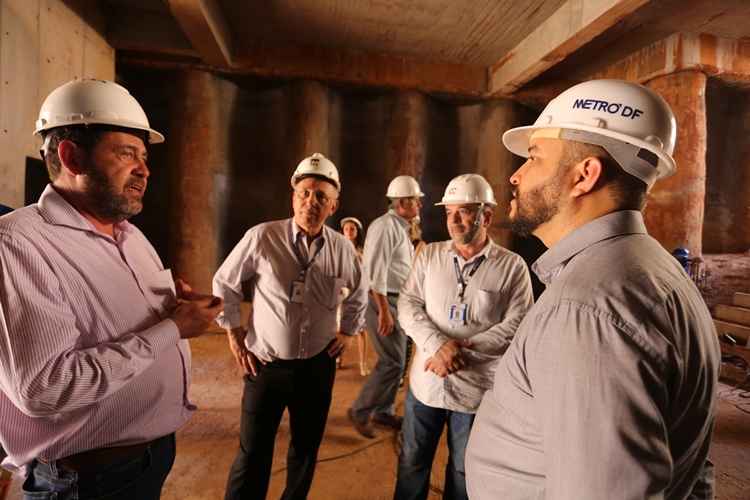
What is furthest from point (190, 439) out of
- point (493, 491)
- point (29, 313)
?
point (493, 491)

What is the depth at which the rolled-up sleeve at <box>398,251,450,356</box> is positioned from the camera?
2564mm

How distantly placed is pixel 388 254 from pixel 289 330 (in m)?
2.11

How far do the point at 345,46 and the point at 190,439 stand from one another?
253 inches

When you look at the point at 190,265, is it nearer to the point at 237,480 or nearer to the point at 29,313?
the point at 237,480

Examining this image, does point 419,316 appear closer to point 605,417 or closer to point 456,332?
point 456,332

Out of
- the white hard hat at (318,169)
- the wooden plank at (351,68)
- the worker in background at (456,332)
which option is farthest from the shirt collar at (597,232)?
the wooden plank at (351,68)

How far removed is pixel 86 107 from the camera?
169cm

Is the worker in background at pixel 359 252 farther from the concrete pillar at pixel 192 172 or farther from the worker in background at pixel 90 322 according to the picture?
the worker in background at pixel 90 322

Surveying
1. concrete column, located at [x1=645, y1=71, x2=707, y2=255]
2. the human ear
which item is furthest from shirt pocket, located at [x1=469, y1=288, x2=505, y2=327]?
concrete column, located at [x1=645, y1=71, x2=707, y2=255]

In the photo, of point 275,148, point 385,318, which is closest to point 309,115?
point 275,148

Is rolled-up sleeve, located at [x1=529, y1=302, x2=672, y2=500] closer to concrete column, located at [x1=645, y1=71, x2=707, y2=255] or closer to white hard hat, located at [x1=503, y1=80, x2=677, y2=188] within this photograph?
white hard hat, located at [x1=503, y1=80, x2=677, y2=188]

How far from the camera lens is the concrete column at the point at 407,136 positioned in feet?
24.6

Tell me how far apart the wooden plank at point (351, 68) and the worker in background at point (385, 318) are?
3.38 meters

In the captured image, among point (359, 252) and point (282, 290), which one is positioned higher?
point (359, 252)
